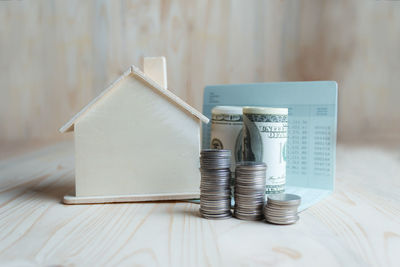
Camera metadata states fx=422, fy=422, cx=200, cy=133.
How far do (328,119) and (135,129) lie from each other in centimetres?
73

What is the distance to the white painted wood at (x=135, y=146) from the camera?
52.3 inches

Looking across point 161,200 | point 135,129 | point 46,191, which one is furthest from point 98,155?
point 46,191

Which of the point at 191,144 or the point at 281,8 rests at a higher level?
the point at 281,8

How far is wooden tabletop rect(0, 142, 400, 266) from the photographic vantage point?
0.89 m

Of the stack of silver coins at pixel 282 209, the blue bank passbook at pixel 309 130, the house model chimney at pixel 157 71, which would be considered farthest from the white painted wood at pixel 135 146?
the blue bank passbook at pixel 309 130

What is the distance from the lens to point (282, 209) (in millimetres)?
1123

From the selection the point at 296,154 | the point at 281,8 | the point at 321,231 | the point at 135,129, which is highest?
the point at 281,8

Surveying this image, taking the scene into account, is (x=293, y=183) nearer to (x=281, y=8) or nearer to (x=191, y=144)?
(x=191, y=144)

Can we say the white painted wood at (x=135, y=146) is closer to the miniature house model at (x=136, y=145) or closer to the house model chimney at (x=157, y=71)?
the miniature house model at (x=136, y=145)

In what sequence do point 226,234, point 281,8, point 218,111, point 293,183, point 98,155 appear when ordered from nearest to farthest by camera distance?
point 226,234 < point 98,155 < point 218,111 < point 293,183 < point 281,8

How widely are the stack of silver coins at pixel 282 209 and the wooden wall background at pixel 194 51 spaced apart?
1950 millimetres

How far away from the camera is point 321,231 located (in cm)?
108

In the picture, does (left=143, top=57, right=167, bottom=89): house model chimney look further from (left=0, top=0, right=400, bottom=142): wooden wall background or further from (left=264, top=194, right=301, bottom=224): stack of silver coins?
(left=0, top=0, right=400, bottom=142): wooden wall background

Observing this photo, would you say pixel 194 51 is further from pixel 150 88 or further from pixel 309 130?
pixel 150 88
